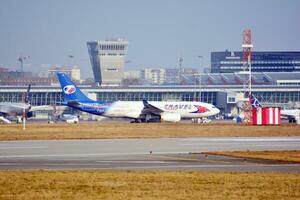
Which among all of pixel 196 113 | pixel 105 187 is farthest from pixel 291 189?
pixel 196 113

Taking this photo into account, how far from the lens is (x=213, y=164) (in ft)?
125

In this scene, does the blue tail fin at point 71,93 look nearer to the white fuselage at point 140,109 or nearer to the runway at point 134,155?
the white fuselage at point 140,109

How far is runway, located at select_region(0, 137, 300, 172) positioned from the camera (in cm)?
3703

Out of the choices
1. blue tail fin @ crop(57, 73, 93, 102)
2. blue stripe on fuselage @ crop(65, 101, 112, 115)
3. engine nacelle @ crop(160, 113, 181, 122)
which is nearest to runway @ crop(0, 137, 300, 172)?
engine nacelle @ crop(160, 113, 181, 122)

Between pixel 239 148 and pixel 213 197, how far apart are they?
89.6 feet

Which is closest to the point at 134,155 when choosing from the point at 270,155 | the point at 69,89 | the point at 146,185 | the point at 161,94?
the point at 270,155

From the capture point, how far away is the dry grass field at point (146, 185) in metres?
25.3

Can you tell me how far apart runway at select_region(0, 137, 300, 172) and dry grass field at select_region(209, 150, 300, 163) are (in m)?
1.49

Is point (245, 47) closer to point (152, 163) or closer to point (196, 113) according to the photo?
point (196, 113)

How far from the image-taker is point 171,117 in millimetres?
113938

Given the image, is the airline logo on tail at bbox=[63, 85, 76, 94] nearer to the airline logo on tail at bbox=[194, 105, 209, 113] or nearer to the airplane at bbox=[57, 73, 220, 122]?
the airplane at bbox=[57, 73, 220, 122]

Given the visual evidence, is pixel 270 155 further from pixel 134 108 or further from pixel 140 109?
pixel 134 108

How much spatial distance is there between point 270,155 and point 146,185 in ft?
58.1

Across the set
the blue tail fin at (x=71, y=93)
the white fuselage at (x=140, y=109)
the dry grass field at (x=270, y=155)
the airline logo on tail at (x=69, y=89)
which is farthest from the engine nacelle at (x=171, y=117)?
the dry grass field at (x=270, y=155)
